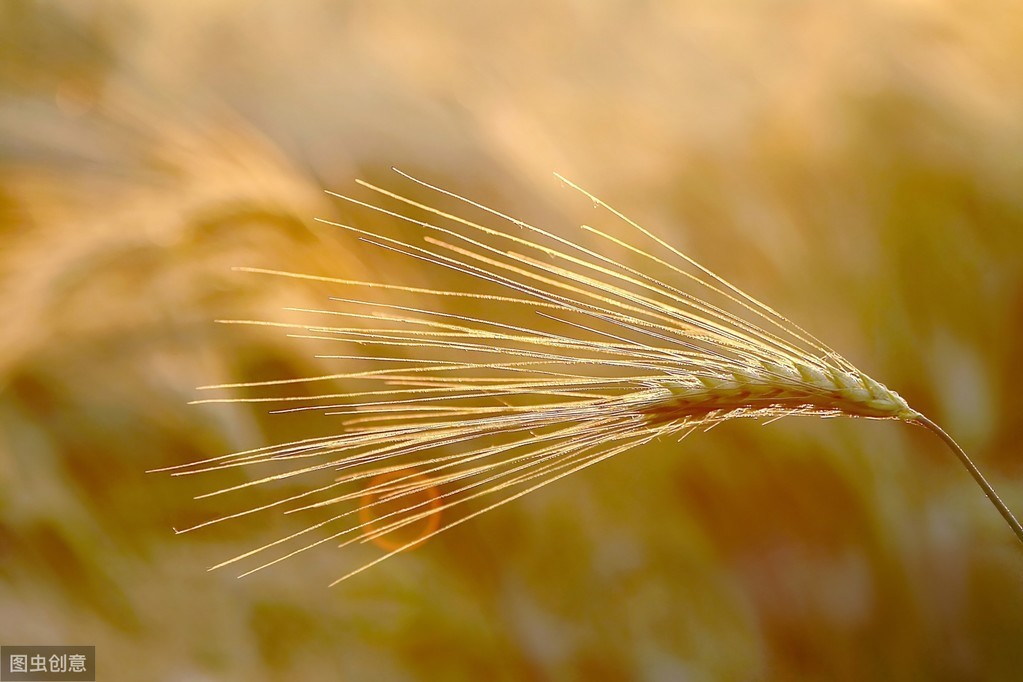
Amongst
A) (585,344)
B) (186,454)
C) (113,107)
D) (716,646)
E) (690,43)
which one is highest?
(113,107)

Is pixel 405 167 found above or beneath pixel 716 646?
above

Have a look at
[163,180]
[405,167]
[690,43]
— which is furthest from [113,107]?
[690,43]

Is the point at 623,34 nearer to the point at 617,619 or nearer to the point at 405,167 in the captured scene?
the point at 405,167
